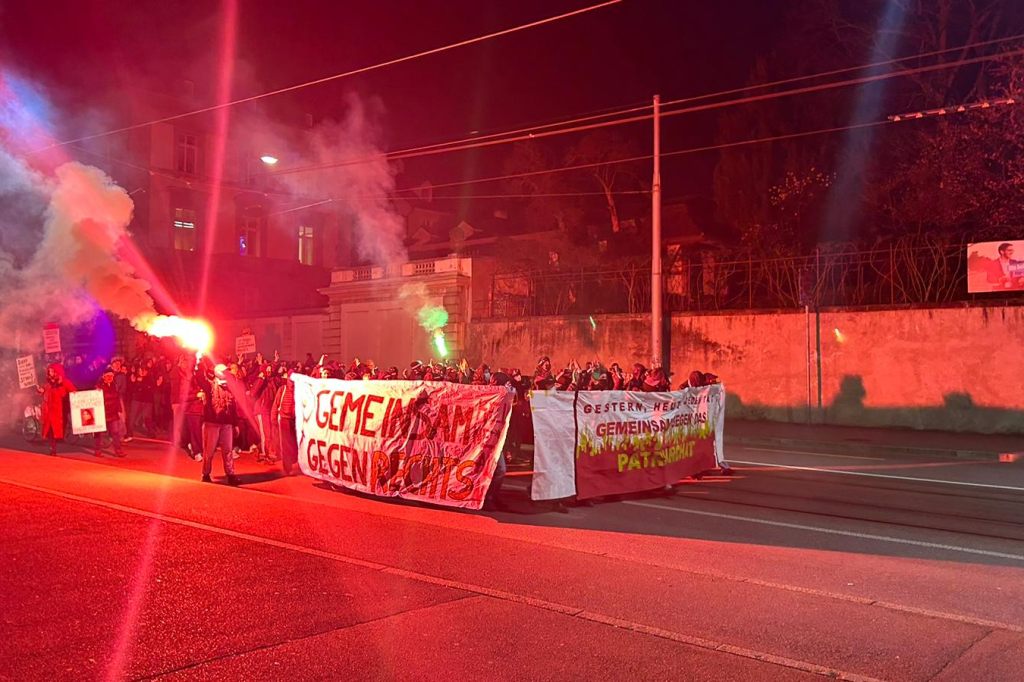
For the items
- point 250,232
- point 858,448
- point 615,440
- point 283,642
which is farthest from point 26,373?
point 250,232

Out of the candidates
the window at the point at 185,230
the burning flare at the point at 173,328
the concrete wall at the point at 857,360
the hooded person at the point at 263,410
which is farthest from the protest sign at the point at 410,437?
the window at the point at 185,230

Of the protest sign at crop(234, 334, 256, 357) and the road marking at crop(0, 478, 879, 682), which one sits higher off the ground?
the protest sign at crop(234, 334, 256, 357)

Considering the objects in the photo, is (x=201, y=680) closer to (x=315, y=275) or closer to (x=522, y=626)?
(x=522, y=626)

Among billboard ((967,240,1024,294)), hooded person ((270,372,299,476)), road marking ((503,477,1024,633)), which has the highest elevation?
billboard ((967,240,1024,294))

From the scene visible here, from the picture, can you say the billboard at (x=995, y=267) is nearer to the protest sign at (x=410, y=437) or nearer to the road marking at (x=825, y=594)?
the protest sign at (x=410, y=437)

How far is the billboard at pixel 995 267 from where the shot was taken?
18.4 meters

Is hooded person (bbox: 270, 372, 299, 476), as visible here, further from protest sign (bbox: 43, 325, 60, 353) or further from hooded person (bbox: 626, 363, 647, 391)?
protest sign (bbox: 43, 325, 60, 353)

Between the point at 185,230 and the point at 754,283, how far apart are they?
31.3 meters

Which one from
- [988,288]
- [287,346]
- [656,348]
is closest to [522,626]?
[656,348]

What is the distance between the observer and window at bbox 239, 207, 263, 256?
44375 mm

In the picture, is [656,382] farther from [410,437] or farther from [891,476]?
[410,437]

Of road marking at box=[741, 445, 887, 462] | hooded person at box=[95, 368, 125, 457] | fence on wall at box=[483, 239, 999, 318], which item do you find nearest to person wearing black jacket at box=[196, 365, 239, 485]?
hooded person at box=[95, 368, 125, 457]

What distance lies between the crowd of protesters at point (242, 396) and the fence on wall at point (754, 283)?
802 centimetres

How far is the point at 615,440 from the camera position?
9.59 m
